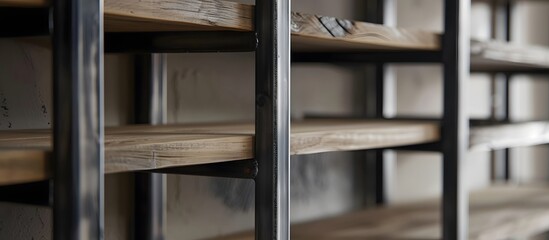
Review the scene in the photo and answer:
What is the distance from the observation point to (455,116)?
2461 mm

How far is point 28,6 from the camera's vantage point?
1297 mm

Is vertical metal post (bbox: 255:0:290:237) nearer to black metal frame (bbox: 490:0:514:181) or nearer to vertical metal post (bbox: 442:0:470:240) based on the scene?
vertical metal post (bbox: 442:0:470:240)

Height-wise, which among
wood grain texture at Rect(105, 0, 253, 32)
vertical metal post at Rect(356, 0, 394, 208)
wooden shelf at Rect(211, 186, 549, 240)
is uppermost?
wood grain texture at Rect(105, 0, 253, 32)

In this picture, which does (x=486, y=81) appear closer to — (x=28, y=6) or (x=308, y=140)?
(x=308, y=140)

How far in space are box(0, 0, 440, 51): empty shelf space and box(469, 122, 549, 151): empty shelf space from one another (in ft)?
1.48

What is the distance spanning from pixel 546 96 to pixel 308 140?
2.94 m

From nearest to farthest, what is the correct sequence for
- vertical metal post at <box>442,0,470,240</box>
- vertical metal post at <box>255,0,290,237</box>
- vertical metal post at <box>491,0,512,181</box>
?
vertical metal post at <box>255,0,290,237</box>
vertical metal post at <box>442,0,470,240</box>
vertical metal post at <box>491,0,512,181</box>

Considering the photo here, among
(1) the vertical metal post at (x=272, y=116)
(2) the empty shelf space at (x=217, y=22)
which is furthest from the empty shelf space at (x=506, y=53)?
(1) the vertical metal post at (x=272, y=116)

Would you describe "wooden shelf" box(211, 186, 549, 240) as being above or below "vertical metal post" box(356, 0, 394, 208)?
below

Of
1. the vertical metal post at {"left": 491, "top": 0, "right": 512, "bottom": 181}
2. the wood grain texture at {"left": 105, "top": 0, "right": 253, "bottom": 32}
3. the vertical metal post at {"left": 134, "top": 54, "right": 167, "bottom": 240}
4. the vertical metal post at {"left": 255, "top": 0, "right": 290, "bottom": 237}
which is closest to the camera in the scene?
the wood grain texture at {"left": 105, "top": 0, "right": 253, "bottom": 32}

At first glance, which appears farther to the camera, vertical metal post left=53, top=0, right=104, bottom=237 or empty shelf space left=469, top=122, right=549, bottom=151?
empty shelf space left=469, top=122, right=549, bottom=151

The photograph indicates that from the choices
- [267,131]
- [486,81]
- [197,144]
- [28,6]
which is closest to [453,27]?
[267,131]

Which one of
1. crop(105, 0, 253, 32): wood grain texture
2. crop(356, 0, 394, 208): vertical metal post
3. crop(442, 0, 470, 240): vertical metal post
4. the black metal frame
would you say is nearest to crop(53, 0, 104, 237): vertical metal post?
crop(105, 0, 253, 32): wood grain texture

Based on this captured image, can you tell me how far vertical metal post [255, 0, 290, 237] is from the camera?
65.5 inches
